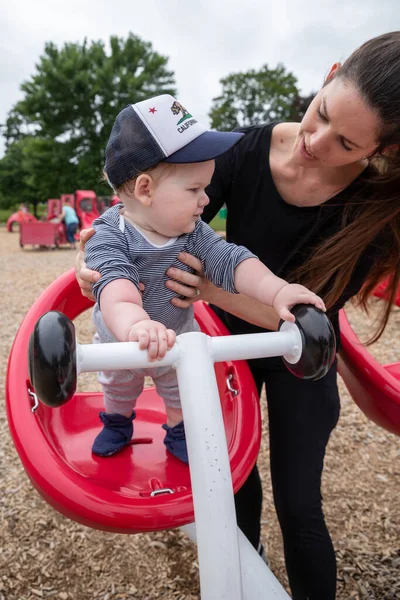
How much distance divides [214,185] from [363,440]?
6.03 ft

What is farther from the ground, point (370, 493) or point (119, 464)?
point (119, 464)

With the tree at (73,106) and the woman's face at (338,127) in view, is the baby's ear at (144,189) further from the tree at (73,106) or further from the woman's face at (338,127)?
the tree at (73,106)

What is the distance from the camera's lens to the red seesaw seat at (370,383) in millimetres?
1489

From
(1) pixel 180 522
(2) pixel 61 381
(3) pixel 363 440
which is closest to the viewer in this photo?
(2) pixel 61 381

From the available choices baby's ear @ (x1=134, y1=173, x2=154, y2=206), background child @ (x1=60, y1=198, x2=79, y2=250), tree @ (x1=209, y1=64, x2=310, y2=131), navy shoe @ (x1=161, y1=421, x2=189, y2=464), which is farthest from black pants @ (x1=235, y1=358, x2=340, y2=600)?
tree @ (x1=209, y1=64, x2=310, y2=131)

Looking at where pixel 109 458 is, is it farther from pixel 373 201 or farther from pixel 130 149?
pixel 373 201

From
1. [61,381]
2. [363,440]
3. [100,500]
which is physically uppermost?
[61,381]

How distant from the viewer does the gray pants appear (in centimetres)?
118

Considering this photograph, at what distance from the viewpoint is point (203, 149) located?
0.92m

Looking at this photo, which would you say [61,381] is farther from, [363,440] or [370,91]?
[363,440]

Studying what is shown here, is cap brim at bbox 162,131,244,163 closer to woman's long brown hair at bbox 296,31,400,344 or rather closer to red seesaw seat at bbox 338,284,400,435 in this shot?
woman's long brown hair at bbox 296,31,400,344

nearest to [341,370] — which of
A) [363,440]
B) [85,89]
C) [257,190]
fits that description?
[257,190]

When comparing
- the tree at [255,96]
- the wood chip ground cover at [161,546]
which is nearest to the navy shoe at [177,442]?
the wood chip ground cover at [161,546]

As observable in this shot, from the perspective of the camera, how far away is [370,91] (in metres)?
1.05
